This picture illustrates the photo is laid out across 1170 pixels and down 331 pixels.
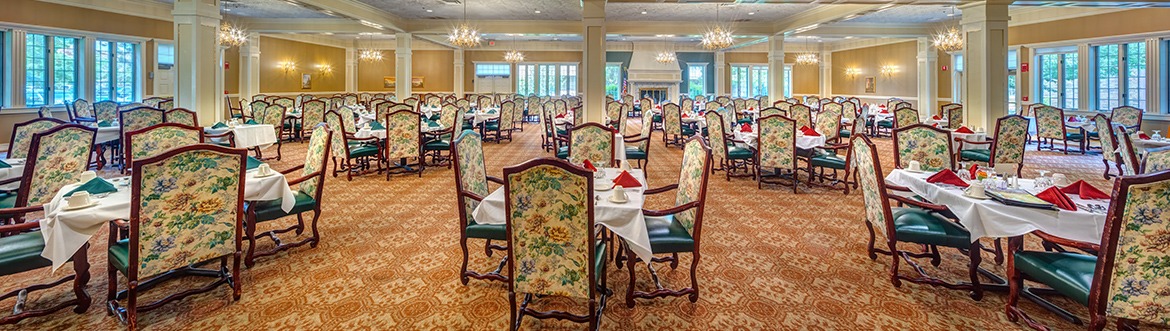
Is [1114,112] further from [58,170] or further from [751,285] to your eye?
[58,170]

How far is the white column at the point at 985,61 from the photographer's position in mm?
7652

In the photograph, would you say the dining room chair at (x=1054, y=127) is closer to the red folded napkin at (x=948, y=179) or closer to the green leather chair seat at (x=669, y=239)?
the red folded napkin at (x=948, y=179)

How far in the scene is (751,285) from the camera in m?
3.11

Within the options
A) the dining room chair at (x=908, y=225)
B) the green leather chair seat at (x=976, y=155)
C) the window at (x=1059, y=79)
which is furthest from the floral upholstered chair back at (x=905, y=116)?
the dining room chair at (x=908, y=225)

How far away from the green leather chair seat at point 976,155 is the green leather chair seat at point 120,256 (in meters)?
A: 8.04

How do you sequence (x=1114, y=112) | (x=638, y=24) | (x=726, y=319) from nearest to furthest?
(x=726, y=319), (x=1114, y=112), (x=638, y=24)

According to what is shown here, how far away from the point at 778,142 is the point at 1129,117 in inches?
294

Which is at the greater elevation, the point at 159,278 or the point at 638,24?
the point at 638,24

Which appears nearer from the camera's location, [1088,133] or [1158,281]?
[1158,281]

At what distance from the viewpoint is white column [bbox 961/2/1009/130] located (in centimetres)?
765

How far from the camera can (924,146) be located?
4254 mm

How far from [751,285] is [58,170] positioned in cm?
465

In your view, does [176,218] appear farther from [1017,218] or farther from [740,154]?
[740,154]

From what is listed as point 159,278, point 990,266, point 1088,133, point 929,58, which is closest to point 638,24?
point 929,58
